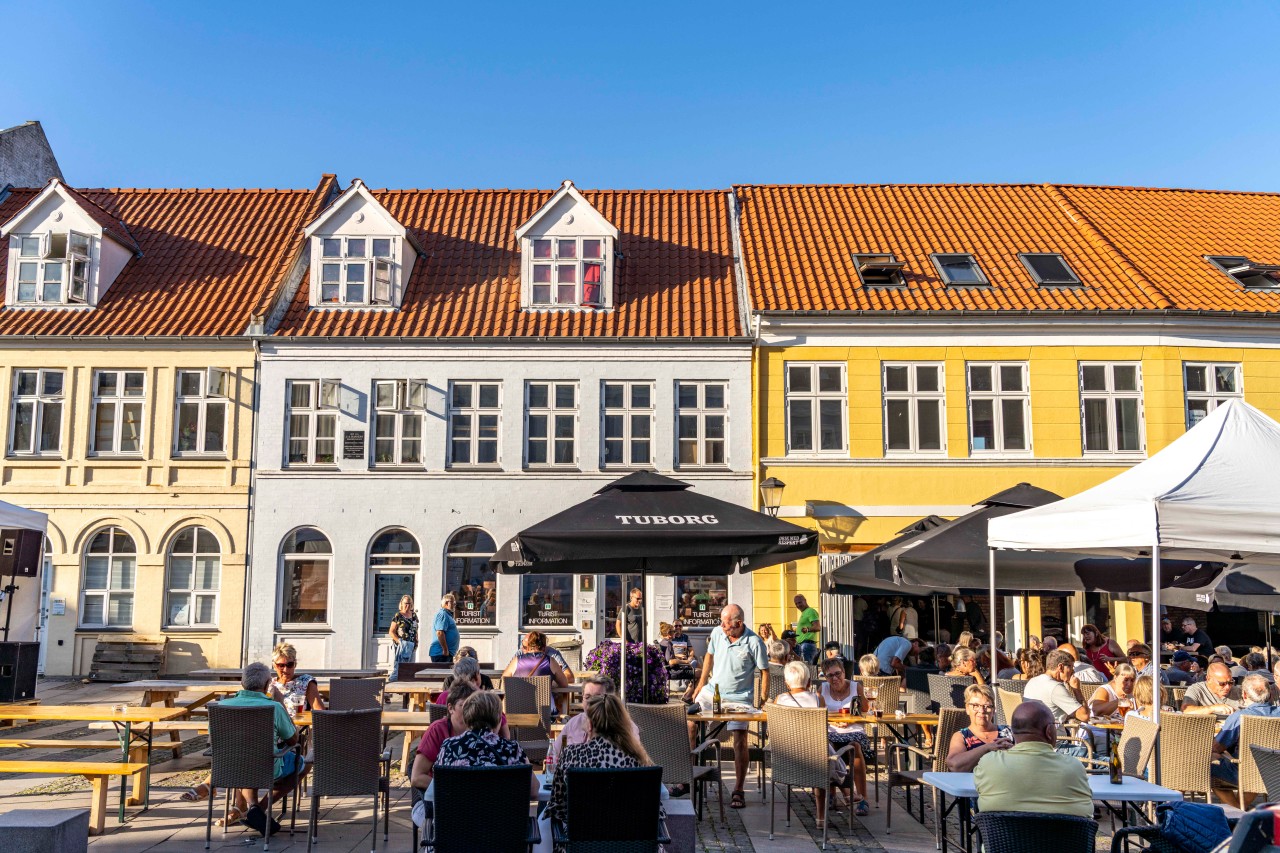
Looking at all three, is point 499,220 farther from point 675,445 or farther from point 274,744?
point 274,744

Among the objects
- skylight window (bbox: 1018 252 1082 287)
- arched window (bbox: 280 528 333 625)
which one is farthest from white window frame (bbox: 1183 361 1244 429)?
arched window (bbox: 280 528 333 625)

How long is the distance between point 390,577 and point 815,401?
8.73 metres

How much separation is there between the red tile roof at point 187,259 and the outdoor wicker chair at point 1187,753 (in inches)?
694

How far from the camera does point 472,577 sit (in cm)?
2000

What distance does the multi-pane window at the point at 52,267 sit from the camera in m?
21.6

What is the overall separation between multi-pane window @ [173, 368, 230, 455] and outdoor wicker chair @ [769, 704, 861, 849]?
15.3 m

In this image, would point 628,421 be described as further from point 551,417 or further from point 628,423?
point 551,417

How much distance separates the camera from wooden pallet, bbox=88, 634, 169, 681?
19.5 meters

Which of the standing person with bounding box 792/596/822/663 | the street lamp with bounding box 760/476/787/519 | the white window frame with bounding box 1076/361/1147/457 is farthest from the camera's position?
the white window frame with bounding box 1076/361/1147/457

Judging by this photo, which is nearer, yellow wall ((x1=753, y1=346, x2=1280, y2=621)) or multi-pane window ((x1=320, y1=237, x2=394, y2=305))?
yellow wall ((x1=753, y1=346, x2=1280, y2=621))

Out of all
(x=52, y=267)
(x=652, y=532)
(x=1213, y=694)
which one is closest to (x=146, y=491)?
(x=52, y=267)

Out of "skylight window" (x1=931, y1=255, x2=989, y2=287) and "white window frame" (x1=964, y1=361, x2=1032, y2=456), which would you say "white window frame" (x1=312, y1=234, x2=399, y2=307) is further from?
"white window frame" (x1=964, y1=361, x2=1032, y2=456)

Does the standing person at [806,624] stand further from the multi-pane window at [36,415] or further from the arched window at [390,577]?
the multi-pane window at [36,415]

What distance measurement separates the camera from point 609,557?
353 inches
